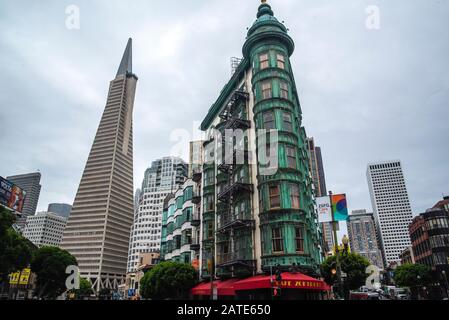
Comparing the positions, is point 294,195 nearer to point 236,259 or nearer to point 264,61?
point 236,259

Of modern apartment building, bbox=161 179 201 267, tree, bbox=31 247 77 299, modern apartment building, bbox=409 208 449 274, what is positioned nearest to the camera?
modern apartment building, bbox=161 179 201 267

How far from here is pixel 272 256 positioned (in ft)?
91.5

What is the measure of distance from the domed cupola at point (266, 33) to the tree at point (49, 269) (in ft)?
164

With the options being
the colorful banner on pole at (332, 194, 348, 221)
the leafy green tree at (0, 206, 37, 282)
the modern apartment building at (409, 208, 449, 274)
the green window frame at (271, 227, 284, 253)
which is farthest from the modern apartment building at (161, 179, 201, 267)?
the modern apartment building at (409, 208, 449, 274)

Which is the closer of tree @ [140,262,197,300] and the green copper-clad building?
the green copper-clad building

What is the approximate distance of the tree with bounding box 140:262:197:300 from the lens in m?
39.4

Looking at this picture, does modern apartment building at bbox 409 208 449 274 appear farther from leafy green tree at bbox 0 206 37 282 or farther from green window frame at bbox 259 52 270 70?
leafy green tree at bbox 0 206 37 282

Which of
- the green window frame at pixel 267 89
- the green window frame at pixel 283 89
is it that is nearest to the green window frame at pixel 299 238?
the green window frame at pixel 283 89

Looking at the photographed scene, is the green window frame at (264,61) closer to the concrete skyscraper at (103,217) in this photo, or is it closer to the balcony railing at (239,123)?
the balcony railing at (239,123)

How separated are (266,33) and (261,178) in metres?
15.7

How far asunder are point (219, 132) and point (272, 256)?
2098cm

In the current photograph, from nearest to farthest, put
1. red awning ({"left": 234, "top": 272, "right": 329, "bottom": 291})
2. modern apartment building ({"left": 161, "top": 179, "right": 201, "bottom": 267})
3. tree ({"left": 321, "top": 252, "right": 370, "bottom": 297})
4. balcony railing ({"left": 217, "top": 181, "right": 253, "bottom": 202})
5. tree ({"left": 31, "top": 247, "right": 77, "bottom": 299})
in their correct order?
red awning ({"left": 234, "top": 272, "right": 329, "bottom": 291})
balcony railing ({"left": 217, "top": 181, "right": 253, "bottom": 202})
tree ({"left": 321, "top": 252, "right": 370, "bottom": 297})
modern apartment building ({"left": 161, "top": 179, "right": 201, "bottom": 267})
tree ({"left": 31, "top": 247, "right": 77, "bottom": 299})

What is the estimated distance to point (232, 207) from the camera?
36344 mm
